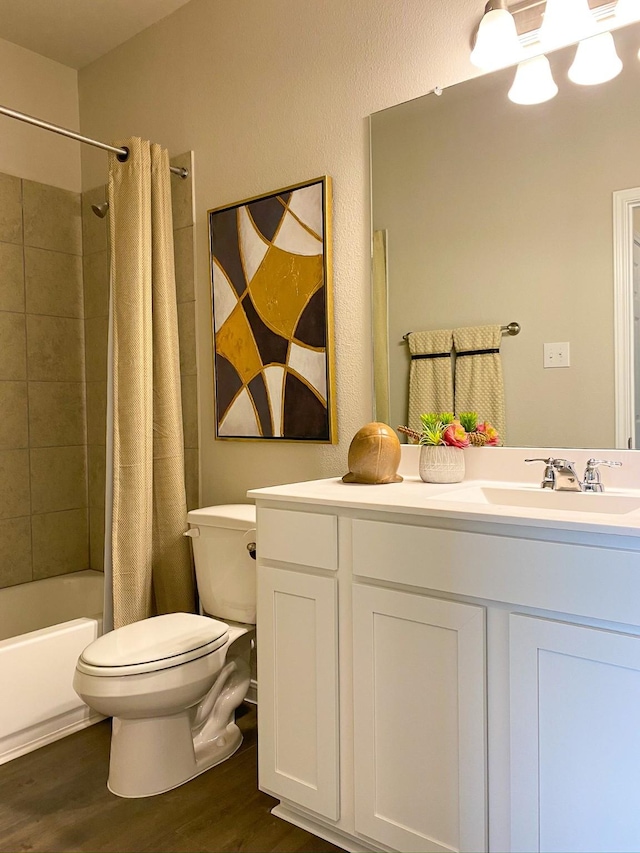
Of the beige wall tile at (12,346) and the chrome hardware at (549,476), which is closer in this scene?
the chrome hardware at (549,476)

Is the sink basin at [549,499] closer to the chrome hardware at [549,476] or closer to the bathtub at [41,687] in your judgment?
the chrome hardware at [549,476]

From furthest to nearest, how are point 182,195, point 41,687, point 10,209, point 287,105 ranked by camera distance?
1. point 10,209
2. point 182,195
3. point 287,105
4. point 41,687

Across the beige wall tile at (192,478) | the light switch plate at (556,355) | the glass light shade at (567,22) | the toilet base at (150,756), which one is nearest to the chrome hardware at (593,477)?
the light switch plate at (556,355)

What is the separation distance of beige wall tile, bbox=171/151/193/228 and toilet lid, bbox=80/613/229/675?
4.93ft

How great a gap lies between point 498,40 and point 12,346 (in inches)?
85.1

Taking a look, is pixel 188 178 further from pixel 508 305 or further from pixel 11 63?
pixel 508 305

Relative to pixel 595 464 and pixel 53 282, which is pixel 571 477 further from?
pixel 53 282

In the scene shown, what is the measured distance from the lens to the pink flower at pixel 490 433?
1900 mm

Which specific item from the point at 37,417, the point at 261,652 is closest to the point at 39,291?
the point at 37,417

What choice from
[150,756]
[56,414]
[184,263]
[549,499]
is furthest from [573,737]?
[56,414]

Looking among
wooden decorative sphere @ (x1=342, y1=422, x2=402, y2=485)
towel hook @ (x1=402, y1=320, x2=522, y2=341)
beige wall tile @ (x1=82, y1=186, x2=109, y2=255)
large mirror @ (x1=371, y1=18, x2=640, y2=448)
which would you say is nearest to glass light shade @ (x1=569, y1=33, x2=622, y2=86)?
large mirror @ (x1=371, y1=18, x2=640, y2=448)

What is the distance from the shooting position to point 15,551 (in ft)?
9.39

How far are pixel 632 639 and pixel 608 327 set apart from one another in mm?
815

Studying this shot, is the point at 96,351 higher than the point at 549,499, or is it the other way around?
the point at 96,351
